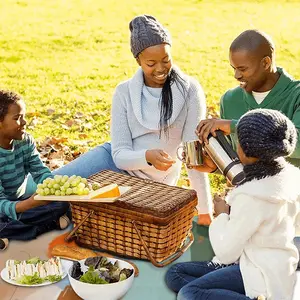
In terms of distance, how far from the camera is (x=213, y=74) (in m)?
7.39

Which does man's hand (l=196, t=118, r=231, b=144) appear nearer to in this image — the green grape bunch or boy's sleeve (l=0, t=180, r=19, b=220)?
the green grape bunch

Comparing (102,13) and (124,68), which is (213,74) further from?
(102,13)

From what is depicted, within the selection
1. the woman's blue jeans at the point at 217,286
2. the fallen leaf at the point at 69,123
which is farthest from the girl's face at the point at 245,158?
the fallen leaf at the point at 69,123

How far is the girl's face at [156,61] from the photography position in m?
3.44

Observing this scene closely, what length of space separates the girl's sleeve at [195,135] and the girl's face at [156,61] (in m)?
0.23

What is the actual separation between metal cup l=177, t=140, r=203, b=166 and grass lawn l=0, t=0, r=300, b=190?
6.76 feet

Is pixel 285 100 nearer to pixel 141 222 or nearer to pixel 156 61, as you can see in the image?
pixel 156 61

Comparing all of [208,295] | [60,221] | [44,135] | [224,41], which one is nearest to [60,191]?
[60,221]

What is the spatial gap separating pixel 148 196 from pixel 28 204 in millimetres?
614

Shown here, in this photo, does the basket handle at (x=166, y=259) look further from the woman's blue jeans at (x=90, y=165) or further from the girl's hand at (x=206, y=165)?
the woman's blue jeans at (x=90, y=165)

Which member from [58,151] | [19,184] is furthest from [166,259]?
[58,151]

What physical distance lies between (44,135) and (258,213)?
334 cm

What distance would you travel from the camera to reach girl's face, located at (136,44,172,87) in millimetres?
3438

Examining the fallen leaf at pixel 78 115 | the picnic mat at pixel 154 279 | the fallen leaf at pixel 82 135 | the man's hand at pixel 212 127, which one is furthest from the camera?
the fallen leaf at pixel 78 115
